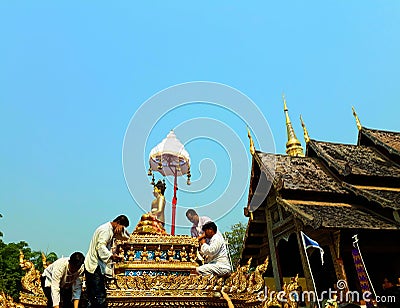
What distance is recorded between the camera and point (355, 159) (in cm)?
1648

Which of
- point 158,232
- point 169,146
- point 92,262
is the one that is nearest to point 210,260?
point 158,232

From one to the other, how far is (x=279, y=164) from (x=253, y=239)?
3625 millimetres

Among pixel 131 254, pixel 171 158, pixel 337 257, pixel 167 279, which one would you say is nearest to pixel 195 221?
pixel 171 158

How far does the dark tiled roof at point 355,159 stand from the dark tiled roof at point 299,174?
0.55 metres

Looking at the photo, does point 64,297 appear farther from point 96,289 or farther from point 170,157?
point 170,157

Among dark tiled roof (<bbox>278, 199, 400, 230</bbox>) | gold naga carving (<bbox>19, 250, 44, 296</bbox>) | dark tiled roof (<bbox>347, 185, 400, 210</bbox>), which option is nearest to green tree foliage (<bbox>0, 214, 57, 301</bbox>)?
dark tiled roof (<bbox>278, 199, 400, 230</bbox>)

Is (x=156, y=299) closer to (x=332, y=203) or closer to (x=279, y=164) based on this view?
(x=332, y=203)

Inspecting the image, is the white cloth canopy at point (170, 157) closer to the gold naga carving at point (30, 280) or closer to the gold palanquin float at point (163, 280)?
the gold palanquin float at point (163, 280)

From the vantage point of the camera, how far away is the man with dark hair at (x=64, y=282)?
14.5 feet

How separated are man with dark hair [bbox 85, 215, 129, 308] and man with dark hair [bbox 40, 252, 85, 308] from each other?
14 centimetres

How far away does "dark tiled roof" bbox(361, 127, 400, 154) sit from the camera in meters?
17.4

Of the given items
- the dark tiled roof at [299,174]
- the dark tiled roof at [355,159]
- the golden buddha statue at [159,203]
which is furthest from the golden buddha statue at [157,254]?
the dark tiled roof at [355,159]

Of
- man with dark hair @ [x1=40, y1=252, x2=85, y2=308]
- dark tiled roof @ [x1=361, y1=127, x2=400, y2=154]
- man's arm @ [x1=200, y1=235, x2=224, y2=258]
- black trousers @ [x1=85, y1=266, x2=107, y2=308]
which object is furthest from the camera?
dark tiled roof @ [x1=361, y1=127, x2=400, y2=154]

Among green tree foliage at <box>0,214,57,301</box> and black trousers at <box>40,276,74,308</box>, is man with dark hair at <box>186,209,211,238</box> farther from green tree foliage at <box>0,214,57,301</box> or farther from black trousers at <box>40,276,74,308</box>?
green tree foliage at <box>0,214,57,301</box>
